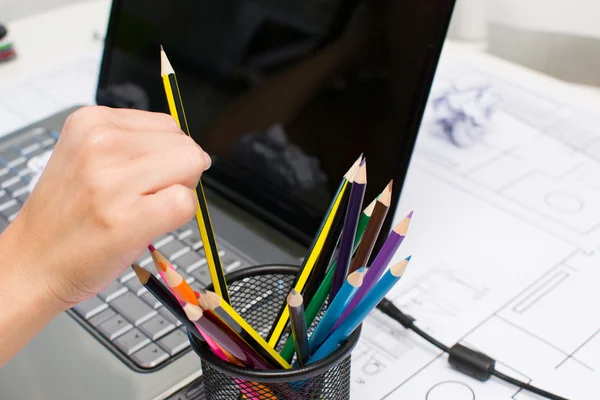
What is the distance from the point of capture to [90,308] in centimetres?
46

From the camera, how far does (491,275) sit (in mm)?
505

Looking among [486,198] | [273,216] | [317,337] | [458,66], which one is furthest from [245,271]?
[458,66]

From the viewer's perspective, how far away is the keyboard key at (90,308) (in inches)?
18.1

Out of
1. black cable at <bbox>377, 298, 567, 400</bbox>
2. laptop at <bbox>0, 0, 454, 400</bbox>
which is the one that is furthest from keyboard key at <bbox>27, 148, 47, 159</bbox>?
black cable at <bbox>377, 298, 567, 400</bbox>

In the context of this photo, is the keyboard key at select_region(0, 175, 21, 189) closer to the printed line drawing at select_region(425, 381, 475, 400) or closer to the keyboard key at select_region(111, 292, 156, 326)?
the keyboard key at select_region(111, 292, 156, 326)

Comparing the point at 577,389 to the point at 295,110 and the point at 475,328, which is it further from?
the point at 295,110

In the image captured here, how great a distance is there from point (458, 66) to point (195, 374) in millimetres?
527

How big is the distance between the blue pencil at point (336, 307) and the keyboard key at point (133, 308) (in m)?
0.18

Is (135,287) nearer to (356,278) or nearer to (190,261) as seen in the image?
(190,261)

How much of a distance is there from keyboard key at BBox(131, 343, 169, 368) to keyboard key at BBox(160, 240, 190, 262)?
0.28 ft

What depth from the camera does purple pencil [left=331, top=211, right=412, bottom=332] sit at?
27cm

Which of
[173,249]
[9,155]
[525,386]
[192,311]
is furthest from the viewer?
[9,155]

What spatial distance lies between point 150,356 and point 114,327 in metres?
0.04

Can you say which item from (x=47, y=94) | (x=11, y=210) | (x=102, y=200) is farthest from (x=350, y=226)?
(x=47, y=94)
